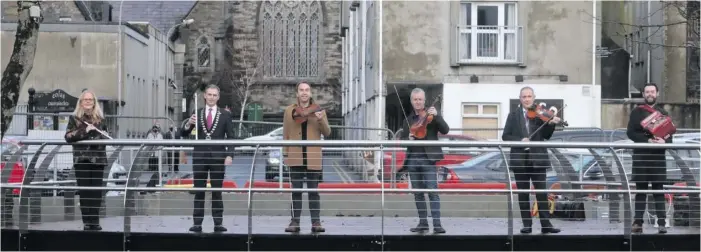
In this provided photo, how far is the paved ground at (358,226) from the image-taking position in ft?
40.4

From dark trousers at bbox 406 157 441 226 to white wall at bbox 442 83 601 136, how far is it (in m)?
20.6

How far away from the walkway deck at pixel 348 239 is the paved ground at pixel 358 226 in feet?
0.04

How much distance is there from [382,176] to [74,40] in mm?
35623

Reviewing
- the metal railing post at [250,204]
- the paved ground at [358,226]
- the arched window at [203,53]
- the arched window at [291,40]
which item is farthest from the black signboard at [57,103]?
the arched window at [291,40]

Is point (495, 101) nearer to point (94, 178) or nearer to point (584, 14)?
point (584, 14)

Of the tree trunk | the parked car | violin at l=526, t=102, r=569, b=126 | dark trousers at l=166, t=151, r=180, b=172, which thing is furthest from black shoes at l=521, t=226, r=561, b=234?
the tree trunk

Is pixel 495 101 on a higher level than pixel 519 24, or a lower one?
lower

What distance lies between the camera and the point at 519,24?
3294 centimetres

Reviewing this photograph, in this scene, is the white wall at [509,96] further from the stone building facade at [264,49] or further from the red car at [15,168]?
the stone building facade at [264,49]

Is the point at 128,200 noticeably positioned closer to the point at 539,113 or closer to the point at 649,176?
the point at 539,113

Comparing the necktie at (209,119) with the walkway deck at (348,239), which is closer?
the walkway deck at (348,239)

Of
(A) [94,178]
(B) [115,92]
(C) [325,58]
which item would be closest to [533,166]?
(A) [94,178]

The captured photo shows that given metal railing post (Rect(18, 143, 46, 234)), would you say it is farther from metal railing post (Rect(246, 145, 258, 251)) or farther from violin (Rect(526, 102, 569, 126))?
violin (Rect(526, 102, 569, 126))

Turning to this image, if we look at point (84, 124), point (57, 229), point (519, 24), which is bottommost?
point (57, 229)
